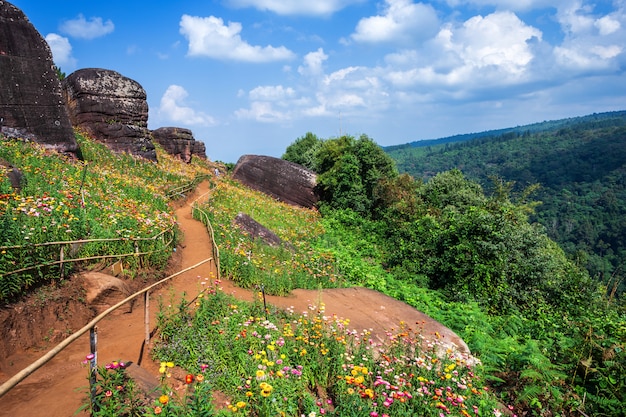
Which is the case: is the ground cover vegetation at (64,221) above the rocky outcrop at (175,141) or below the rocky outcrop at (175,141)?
below

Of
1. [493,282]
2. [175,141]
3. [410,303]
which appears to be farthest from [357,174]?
[410,303]

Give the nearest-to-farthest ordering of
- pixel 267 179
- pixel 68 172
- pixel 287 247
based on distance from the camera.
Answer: pixel 68 172 → pixel 287 247 → pixel 267 179

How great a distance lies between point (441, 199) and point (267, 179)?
14.8 m

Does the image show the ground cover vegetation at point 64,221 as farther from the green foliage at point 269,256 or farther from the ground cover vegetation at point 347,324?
the green foliage at point 269,256

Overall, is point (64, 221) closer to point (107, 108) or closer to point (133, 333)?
point (133, 333)

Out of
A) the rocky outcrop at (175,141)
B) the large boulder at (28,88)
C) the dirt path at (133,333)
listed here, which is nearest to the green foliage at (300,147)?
the rocky outcrop at (175,141)

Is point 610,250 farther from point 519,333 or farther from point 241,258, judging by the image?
point 241,258

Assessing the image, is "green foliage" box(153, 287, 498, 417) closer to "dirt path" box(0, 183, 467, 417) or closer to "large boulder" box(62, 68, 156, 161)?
"dirt path" box(0, 183, 467, 417)

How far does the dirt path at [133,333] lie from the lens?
4078 millimetres

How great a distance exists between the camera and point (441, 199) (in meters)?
25.8

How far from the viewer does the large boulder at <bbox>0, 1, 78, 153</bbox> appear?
15031mm

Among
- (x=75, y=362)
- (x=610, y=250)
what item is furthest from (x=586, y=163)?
(x=75, y=362)

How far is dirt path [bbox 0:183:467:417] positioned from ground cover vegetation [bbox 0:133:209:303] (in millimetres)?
1115

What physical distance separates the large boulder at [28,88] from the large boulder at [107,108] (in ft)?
24.1
